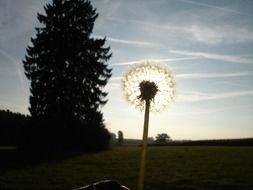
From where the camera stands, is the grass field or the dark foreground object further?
the grass field

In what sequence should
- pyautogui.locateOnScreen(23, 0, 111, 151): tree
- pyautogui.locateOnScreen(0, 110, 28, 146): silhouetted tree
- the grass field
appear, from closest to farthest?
the grass field → pyautogui.locateOnScreen(23, 0, 111, 151): tree → pyautogui.locateOnScreen(0, 110, 28, 146): silhouetted tree

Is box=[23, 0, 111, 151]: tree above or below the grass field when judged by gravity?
above

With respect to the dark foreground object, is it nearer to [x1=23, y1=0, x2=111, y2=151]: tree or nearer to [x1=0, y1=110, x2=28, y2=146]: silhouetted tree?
[x1=23, y1=0, x2=111, y2=151]: tree

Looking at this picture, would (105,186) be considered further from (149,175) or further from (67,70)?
(67,70)

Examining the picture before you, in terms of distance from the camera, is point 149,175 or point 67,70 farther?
point 67,70

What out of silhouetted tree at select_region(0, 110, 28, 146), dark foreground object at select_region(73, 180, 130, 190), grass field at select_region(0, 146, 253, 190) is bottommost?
grass field at select_region(0, 146, 253, 190)

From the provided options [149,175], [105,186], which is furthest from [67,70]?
[105,186]

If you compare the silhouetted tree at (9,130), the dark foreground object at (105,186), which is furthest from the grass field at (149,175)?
the silhouetted tree at (9,130)

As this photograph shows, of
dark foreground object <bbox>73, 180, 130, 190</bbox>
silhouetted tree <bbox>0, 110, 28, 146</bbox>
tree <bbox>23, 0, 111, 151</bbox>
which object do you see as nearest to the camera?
dark foreground object <bbox>73, 180, 130, 190</bbox>

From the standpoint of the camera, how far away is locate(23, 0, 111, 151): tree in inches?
1810

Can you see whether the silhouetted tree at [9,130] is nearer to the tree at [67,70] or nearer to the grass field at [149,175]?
the tree at [67,70]

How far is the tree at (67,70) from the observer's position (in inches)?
1810

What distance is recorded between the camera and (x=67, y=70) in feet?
155

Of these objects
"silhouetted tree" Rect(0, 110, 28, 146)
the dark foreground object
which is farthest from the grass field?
"silhouetted tree" Rect(0, 110, 28, 146)
